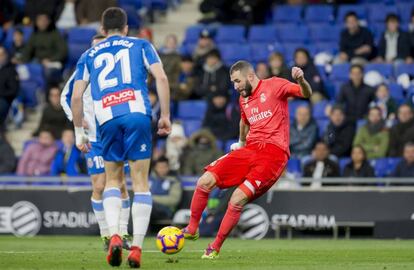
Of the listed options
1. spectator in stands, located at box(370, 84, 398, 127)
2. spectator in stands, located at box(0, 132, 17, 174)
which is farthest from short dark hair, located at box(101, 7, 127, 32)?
spectator in stands, located at box(0, 132, 17, 174)

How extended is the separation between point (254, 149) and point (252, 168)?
0.22 meters

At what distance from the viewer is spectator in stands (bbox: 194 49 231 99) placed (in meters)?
21.8

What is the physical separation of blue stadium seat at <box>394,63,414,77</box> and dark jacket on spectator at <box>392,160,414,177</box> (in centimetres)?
294

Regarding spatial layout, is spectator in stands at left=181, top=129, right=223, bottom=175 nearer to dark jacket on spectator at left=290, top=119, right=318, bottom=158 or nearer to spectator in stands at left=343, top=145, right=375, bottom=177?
dark jacket on spectator at left=290, top=119, right=318, bottom=158

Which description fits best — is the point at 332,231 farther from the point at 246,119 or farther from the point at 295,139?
the point at 246,119

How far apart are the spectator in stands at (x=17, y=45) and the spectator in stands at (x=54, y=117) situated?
283 centimetres

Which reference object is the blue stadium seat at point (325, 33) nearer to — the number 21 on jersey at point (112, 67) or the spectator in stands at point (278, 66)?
the spectator in stands at point (278, 66)

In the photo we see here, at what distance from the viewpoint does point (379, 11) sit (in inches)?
902

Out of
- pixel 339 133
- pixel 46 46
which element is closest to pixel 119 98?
pixel 339 133

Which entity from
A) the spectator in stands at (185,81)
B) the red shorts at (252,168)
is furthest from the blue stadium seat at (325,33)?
the red shorts at (252,168)

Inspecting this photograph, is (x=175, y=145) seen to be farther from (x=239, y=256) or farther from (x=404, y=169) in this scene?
(x=239, y=256)

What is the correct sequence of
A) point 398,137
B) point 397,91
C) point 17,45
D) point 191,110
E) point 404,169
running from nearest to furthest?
1. point 404,169
2. point 398,137
3. point 397,91
4. point 191,110
5. point 17,45

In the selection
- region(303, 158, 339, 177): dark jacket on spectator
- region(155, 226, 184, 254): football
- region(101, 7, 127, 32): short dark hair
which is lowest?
region(303, 158, 339, 177): dark jacket on spectator

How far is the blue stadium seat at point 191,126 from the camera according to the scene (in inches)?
854
